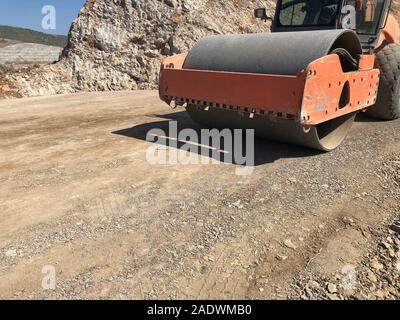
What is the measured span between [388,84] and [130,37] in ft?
34.9

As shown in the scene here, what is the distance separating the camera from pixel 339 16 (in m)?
5.45

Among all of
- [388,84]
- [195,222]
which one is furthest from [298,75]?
[388,84]

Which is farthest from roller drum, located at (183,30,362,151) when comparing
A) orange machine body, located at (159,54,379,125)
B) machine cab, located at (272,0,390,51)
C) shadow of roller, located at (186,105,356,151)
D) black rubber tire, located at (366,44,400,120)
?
black rubber tire, located at (366,44,400,120)

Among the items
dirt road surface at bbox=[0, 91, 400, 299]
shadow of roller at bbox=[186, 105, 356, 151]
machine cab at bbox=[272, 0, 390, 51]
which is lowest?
dirt road surface at bbox=[0, 91, 400, 299]

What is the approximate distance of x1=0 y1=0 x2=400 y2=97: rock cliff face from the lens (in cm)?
1334

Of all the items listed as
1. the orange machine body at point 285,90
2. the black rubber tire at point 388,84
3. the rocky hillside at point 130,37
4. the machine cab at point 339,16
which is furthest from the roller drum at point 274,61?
the rocky hillside at point 130,37

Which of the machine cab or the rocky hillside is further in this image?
the rocky hillside

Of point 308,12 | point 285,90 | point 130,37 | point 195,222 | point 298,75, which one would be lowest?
point 195,222

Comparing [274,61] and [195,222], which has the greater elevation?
[274,61]

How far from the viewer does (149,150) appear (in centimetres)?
516

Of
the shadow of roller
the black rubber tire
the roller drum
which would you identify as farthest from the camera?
the black rubber tire

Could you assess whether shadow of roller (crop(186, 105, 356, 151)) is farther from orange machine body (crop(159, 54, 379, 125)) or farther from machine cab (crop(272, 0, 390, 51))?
machine cab (crop(272, 0, 390, 51))

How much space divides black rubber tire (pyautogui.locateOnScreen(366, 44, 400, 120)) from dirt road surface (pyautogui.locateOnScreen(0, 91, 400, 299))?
83 centimetres

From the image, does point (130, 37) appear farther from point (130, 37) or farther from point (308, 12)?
point (308, 12)
